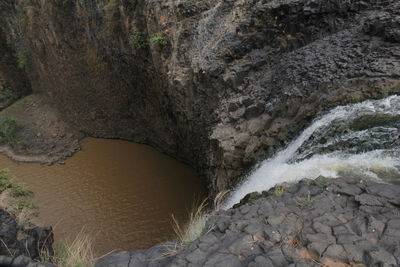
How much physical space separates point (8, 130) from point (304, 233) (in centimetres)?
1532

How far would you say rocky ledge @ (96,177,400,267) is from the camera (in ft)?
10.9

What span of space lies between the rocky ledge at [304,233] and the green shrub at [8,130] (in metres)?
13.1

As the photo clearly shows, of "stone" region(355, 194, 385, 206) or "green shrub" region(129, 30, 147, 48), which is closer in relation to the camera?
"stone" region(355, 194, 385, 206)

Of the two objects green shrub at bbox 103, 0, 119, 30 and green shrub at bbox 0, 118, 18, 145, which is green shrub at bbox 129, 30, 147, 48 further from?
green shrub at bbox 0, 118, 18, 145

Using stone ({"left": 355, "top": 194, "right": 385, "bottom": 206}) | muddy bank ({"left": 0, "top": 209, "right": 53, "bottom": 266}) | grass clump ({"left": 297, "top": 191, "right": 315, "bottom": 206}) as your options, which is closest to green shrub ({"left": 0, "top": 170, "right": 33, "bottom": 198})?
muddy bank ({"left": 0, "top": 209, "right": 53, "bottom": 266})

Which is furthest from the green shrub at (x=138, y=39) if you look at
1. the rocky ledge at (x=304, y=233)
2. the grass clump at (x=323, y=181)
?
the grass clump at (x=323, y=181)

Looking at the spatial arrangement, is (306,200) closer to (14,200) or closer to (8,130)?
(14,200)

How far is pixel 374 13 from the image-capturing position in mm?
Answer: 6797

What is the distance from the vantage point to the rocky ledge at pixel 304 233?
332 centimetres

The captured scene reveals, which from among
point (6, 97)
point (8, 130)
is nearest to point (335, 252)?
point (8, 130)

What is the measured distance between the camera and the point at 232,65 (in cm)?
806

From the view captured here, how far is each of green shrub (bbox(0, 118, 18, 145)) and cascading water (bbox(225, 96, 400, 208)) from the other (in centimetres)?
A: 1251

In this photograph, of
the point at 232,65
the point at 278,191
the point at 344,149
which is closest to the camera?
the point at 278,191

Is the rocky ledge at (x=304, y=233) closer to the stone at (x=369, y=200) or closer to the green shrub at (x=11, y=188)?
the stone at (x=369, y=200)
